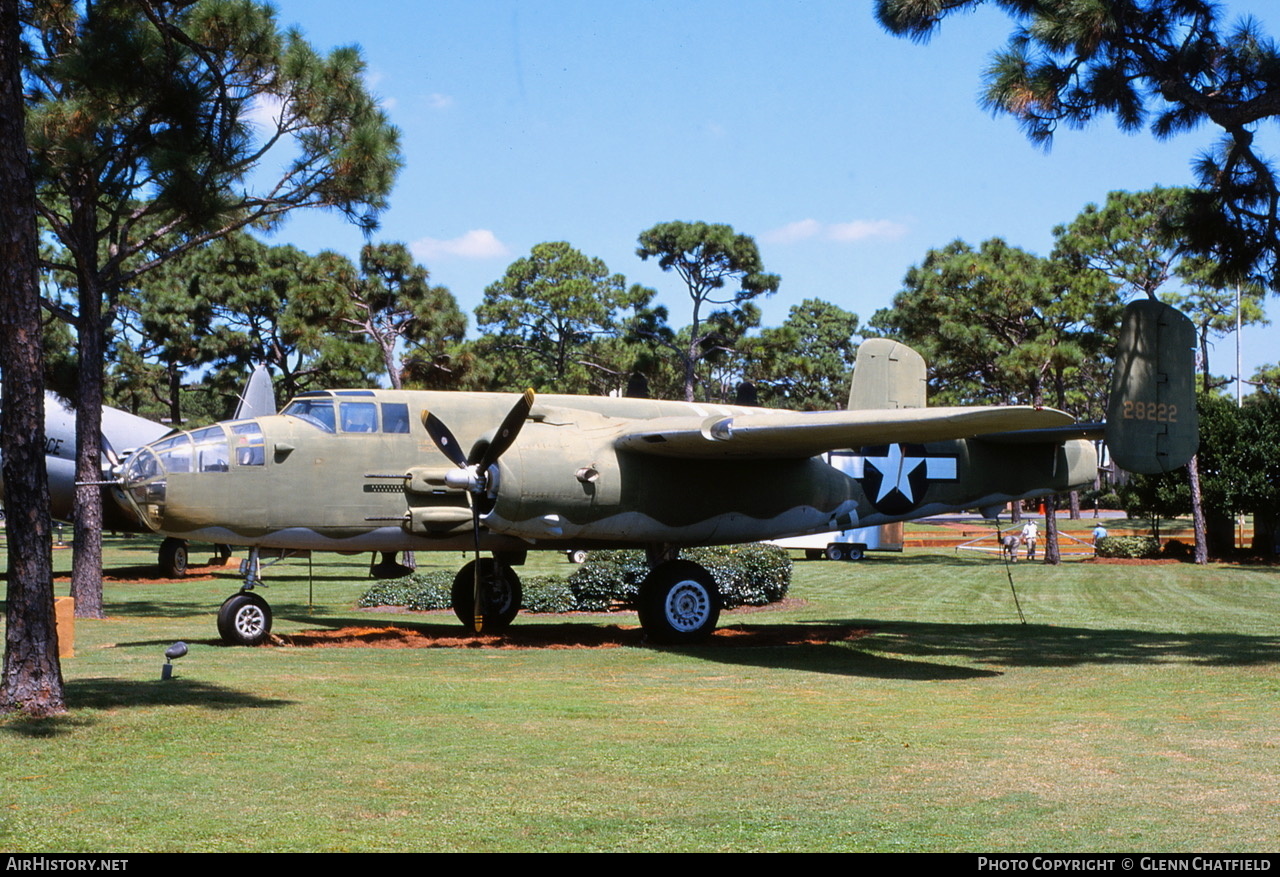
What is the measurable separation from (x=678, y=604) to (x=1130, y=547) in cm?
3449

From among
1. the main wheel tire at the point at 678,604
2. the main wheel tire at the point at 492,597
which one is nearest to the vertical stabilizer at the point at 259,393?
the main wheel tire at the point at 492,597

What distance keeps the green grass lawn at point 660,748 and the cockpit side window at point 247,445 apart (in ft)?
8.37

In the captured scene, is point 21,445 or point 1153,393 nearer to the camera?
point 21,445

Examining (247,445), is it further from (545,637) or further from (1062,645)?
(1062,645)

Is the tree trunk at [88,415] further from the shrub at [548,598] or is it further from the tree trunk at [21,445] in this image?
the tree trunk at [21,445]

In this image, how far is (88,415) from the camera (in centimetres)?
2147

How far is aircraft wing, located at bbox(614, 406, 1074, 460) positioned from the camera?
13.7 metres

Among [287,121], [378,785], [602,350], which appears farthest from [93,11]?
[602,350]

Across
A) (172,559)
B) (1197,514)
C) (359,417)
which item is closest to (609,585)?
(359,417)

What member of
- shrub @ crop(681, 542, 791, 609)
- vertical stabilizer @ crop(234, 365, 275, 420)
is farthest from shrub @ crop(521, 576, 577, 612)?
vertical stabilizer @ crop(234, 365, 275, 420)

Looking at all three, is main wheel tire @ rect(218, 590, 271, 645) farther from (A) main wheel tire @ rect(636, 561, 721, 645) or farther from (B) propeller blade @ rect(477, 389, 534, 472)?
(A) main wheel tire @ rect(636, 561, 721, 645)

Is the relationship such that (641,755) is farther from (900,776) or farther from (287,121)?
(287,121)

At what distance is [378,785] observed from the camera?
8.09 meters

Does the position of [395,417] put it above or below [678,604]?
above
